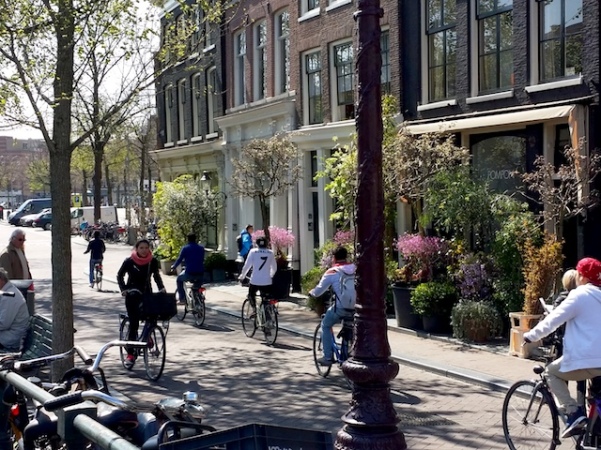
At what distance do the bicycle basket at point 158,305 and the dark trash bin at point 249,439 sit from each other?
781cm

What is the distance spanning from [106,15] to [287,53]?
1375cm

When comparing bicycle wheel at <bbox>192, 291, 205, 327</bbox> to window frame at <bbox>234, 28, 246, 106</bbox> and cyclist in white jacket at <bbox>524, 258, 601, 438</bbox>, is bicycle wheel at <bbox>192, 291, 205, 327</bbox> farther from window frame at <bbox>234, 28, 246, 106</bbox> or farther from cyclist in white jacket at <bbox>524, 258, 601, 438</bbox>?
window frame at <bbox>234, 28, 246, 106</bbox>

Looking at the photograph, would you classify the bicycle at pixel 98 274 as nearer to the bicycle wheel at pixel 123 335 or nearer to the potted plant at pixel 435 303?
the bicycle wheel at pixel 123 335

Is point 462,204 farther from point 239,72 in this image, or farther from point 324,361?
point 239,72

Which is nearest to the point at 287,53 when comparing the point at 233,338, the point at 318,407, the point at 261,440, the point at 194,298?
the point at 194,298

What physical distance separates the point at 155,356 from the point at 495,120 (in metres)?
7.62

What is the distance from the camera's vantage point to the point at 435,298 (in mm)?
Result: 14500

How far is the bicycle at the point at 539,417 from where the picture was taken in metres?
6.66

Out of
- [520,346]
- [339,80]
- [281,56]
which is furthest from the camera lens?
[281,56]

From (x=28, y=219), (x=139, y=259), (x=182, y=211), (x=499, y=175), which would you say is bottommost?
(x=139, y=259)

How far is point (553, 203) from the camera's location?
1323 cm

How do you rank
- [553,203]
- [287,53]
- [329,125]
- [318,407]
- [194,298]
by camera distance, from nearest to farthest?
1. [318,407]
2. [553,203]
3. [194,298]
4. [329,125]
5. [287,53]

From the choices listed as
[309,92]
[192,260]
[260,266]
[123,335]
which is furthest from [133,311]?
[309,92]

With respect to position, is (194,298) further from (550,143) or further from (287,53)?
(287,53)
